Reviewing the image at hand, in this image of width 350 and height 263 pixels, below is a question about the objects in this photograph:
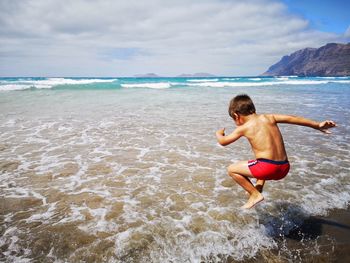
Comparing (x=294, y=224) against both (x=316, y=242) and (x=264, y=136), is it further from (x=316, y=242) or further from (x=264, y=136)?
(x=264, y=136)

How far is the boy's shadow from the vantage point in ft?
11.1

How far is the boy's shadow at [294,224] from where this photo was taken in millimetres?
3389

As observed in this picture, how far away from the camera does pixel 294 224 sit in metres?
3.61

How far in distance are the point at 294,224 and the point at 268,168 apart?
3.75 feet

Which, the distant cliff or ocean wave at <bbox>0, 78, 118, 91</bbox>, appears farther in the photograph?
the distant cliff

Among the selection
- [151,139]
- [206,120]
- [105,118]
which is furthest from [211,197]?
[105,118]

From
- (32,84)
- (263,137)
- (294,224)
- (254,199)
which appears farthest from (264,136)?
(32,84)

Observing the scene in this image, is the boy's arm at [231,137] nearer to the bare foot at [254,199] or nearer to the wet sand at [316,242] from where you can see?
the bare foot at [254,199]

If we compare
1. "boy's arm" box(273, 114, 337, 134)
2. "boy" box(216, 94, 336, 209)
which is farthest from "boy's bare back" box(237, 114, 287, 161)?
"boy's arm" box(273, 114, 337, 134)

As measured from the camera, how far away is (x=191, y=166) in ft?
18.8

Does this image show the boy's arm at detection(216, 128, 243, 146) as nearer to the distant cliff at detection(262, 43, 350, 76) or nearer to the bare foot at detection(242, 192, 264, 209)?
the bare foot at detection(242, 192, 264, 209)

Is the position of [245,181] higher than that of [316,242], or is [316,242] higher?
[245,181]

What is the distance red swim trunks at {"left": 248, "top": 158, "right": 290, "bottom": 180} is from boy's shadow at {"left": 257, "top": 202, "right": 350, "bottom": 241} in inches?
33.3

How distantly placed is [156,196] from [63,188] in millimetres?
1719
